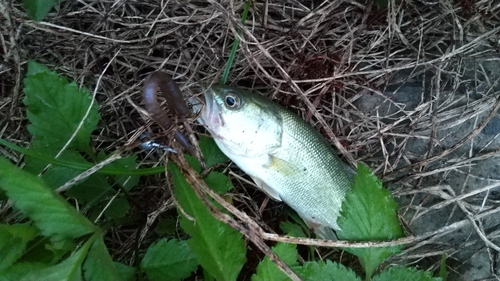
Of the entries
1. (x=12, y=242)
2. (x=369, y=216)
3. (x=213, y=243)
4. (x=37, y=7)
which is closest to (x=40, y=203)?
(x=12, y=242)

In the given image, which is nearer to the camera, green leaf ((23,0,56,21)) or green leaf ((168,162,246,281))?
green leaf ((168,162,246,281))

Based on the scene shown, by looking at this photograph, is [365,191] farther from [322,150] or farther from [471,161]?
[471,161]

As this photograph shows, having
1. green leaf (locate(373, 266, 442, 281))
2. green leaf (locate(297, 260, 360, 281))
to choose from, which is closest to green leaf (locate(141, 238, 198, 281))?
green leaf (locate(297, 260, 360, 281))

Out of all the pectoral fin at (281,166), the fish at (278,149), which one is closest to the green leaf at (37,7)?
the fish at (278,149)

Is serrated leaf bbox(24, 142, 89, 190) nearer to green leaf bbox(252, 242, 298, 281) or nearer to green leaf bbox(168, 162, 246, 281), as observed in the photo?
green leaf bbox(168, 162, 246, 281)

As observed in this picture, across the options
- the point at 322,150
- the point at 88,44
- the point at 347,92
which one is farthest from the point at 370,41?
the point at 88,44

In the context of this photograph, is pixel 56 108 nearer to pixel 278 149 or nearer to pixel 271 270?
pixel 278 149
